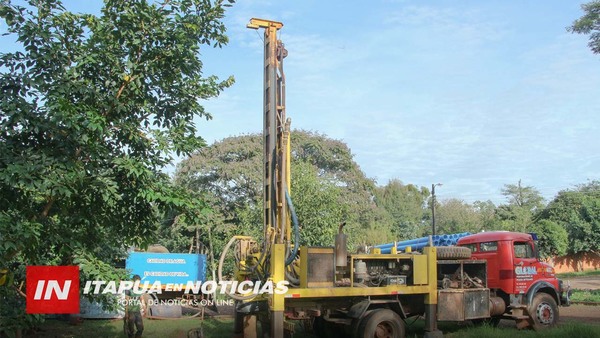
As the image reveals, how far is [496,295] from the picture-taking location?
47.7 feet

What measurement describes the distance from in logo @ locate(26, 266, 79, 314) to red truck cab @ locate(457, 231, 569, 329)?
34.1 feet

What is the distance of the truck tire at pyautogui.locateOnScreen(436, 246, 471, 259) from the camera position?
42.5 ft

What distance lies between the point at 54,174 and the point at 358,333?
6924 millimetres

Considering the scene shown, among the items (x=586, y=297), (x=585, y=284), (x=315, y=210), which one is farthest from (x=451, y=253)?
(x=585, y=284)

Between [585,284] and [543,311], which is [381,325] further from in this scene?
[585,284]

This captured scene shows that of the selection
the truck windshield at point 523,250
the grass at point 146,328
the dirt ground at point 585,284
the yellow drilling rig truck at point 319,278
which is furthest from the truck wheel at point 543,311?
the dirt ground at point 585,284

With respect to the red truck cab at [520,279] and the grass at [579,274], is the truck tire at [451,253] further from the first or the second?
the grass at [579,274]

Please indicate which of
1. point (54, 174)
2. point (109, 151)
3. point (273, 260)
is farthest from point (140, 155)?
point (273, 260)

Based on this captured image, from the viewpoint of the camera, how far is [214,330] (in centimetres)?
1479

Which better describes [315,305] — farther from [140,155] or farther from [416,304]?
[140,155]

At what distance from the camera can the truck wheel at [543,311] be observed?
14.1 meters

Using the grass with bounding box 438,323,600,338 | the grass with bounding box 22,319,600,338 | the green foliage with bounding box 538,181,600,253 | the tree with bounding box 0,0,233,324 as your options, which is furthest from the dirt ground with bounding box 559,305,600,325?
the green foliage with bounding box 538,181,600,253

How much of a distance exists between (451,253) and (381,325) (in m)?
2.85

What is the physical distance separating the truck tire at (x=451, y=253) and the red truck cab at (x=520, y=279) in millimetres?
1456
